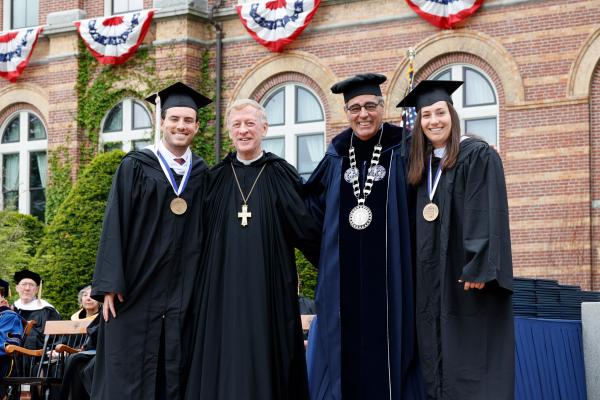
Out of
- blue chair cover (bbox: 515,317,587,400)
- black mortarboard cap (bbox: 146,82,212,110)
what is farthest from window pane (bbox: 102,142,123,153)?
black mortarboard cap (bbox: 146,82,212,110)

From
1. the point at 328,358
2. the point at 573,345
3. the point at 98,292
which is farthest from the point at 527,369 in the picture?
the point at 98,292

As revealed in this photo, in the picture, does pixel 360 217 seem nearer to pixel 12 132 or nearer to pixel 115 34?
pixel 115 34

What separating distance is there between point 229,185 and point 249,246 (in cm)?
53

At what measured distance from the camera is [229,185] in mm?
8500

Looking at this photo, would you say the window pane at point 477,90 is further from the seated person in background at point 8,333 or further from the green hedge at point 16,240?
the seated person in background at point 8,333

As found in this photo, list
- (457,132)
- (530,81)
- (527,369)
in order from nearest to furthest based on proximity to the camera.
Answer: (457,132) → (527,369) → (530,81)

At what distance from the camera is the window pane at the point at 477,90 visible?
2069 centimetres

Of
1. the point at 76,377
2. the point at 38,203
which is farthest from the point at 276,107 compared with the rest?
the point at 76,377

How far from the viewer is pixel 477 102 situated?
68.2ft

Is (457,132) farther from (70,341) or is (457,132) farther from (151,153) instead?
(70,341)

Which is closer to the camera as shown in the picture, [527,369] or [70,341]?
[527,369]

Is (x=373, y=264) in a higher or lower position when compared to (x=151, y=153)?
lower

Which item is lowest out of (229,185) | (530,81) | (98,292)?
(98,292)

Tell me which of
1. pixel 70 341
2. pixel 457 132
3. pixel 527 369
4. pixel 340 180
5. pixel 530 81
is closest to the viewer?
pixel 457 132
